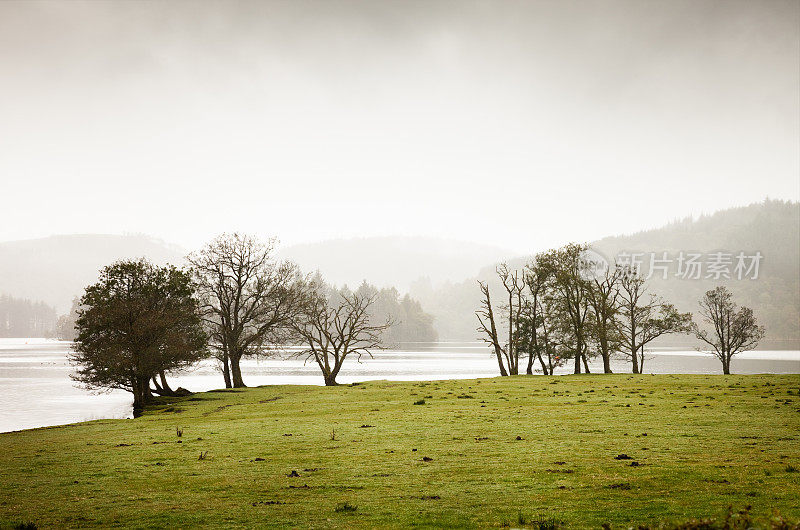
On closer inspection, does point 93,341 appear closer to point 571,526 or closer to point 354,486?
point 354,486

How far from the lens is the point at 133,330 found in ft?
165

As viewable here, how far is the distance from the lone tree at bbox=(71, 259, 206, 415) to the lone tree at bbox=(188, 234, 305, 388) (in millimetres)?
5830

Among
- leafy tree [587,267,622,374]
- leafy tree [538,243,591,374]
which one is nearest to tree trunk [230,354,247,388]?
leafy tree [538,243,591,374]

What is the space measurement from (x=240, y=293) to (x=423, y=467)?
174 feet

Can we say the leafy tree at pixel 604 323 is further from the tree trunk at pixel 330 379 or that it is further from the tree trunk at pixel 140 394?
the tree trunk at pixel 140 394

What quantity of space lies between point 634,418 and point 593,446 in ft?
27.6

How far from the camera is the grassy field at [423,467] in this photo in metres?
12.6

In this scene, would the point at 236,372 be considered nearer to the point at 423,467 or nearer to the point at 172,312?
the point at 172,312

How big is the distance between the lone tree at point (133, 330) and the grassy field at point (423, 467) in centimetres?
1569

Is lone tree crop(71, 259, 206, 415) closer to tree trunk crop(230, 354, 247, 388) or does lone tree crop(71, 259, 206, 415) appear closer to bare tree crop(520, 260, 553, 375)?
tree trunk crop(230, 354, 247, 388)

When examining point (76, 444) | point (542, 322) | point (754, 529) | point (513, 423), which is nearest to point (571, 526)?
point (754, 529)

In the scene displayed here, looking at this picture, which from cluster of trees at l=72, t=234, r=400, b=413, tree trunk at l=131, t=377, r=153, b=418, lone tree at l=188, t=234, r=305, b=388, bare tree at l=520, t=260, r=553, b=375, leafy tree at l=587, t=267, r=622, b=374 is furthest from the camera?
bare tree at l=520, t=260, r=553, b=375

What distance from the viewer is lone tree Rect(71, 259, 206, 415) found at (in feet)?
165

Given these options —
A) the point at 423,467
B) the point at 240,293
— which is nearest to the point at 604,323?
the point at 240,293
